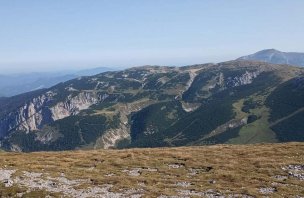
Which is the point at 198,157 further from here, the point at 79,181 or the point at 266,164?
the point at 79,181

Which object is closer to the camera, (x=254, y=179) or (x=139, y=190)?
(x=139, y=190)

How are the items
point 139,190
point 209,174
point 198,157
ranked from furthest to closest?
point 198,157 < point 209,174 < point 139,190

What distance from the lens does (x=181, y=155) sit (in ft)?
183

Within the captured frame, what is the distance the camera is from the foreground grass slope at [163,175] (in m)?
34.8

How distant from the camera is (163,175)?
42719 millimetres

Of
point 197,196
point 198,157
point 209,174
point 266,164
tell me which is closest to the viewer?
point 197,196

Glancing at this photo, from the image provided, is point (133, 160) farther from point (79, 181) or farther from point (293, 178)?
point (293, 178)

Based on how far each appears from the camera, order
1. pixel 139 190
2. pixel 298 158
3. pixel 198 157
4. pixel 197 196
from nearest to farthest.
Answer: pixel 197 196 < pixel 139 190 < pixel 298 158 < pixel 198 157

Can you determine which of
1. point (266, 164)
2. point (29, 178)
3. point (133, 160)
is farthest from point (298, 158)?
point (29, 178)

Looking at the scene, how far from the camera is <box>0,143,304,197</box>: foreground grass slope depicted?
34812mm

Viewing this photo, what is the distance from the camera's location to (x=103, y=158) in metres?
55.9

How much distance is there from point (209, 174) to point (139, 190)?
415 inches

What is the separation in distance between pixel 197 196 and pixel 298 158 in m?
23.3

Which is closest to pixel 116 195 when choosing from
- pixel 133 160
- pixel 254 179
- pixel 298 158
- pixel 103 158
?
pixel 254 179
